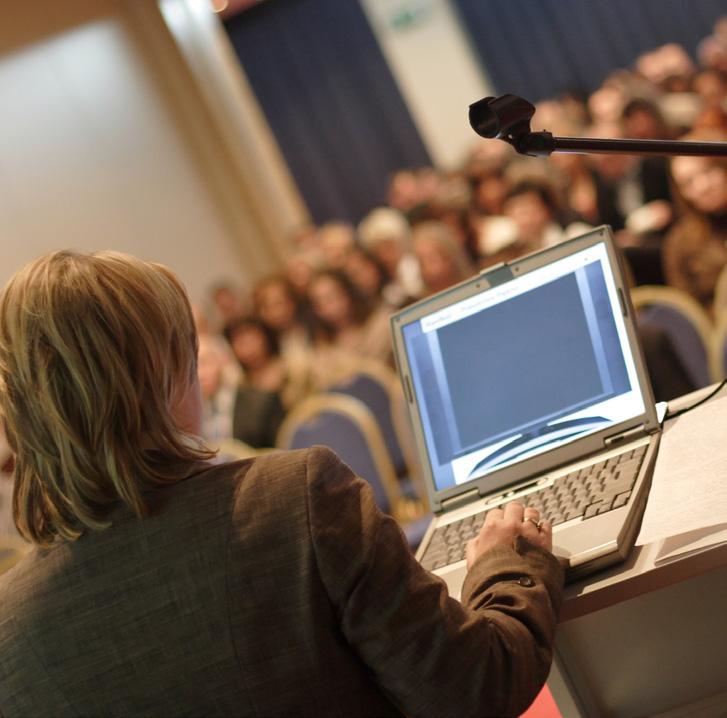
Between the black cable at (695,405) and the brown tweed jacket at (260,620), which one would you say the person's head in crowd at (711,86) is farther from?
the brown tweed jacket at (260,620)

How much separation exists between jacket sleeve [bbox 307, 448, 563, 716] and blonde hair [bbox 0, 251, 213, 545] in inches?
6.1

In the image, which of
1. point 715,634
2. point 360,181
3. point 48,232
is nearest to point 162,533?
point 715,634

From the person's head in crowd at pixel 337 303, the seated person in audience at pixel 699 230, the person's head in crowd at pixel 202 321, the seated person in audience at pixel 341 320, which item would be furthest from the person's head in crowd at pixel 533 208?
the person's head in crowd at pixel 202 321

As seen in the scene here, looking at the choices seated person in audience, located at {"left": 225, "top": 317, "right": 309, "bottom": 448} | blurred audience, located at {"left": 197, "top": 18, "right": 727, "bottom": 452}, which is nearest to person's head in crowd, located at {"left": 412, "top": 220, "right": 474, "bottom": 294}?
blurred audience, located at {"left": 197, "top": 18, "right": 727, "bottom": 452}

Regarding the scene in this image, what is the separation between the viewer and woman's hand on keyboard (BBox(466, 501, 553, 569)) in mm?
1075

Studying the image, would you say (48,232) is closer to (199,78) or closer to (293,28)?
(199,78)

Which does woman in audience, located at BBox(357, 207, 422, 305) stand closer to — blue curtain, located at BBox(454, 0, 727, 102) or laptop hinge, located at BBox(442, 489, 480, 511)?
blue curtain, located at BBox(454, 0, 727, 102)

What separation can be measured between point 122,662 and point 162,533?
115mm

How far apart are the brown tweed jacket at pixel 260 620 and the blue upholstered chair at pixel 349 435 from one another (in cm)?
266

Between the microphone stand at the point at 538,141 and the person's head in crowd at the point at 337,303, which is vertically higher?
the microphone stand at the point at 538,141

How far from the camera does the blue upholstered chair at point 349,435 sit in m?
3.62

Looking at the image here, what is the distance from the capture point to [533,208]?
16.8ft

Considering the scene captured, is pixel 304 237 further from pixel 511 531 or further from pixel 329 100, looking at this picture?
pixel 511 531

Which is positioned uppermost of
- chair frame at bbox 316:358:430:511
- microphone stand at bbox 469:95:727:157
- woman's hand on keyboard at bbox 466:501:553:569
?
microphone stand at bbox 469:95:727:157
